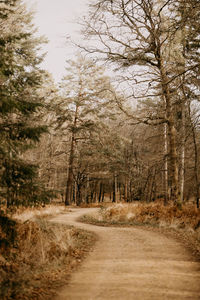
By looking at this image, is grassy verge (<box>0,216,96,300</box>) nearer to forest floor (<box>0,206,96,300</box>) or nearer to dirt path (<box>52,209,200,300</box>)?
forest floor (<box>0,206,96,300</box>)

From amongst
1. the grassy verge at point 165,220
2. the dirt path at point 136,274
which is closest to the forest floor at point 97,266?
the dirt path at point 136,274

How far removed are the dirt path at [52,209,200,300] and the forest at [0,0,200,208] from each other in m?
1.90

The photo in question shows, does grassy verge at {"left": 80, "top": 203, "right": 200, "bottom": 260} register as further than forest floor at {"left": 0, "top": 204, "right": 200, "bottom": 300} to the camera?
Yes

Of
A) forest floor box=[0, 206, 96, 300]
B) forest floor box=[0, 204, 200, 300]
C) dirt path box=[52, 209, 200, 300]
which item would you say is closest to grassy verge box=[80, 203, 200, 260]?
forest floor box=[0, 204, 200, 300]

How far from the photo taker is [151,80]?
36.0 feet

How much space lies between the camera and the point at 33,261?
496 centimetres

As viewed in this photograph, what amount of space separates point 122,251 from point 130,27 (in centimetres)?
906

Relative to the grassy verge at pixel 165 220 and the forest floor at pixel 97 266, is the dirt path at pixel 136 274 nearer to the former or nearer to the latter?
the forest floor at pixel 97 266

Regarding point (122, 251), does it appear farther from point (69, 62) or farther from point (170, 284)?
point (69, 62)

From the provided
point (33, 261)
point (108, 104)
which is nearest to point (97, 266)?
point (33, 261)

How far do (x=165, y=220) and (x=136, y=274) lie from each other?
6.68m

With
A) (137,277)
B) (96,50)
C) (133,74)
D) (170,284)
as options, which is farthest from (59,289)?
(96,50)

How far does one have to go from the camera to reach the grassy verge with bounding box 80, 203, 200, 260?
7784 millimetres

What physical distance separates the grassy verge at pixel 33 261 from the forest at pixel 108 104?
3.13 ft
